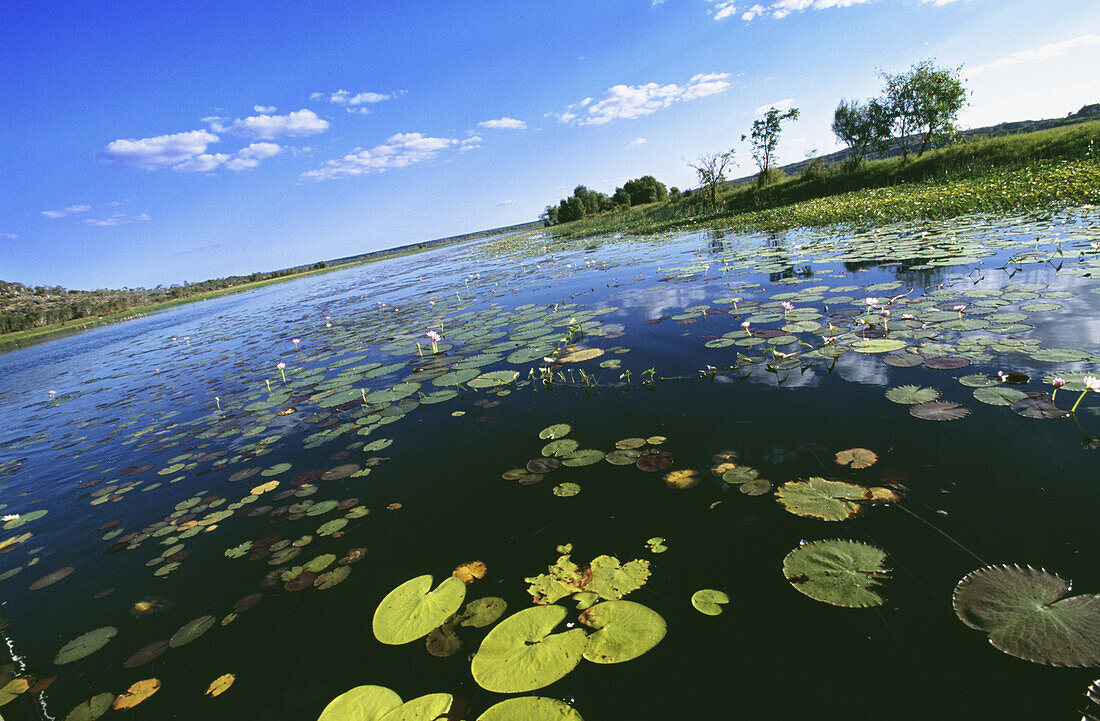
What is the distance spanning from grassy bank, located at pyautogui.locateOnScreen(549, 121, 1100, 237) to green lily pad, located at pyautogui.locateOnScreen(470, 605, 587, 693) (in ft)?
41.7

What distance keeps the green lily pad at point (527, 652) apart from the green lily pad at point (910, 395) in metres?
2.47

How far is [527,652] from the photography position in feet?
4.67

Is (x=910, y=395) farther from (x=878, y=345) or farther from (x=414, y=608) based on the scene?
(x=414, y=608)

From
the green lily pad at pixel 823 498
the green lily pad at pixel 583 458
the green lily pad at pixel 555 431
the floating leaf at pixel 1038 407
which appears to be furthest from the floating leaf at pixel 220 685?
the floating leaf at pixel 1038 407

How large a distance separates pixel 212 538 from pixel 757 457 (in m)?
3.33

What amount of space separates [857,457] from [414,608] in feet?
7.42

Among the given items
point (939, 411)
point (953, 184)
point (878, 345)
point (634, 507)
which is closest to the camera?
point (634, 507)

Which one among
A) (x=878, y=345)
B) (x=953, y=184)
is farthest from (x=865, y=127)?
(x=878, y=345)

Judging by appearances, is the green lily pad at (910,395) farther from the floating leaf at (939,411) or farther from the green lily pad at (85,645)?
the green lily pad at (85,645)

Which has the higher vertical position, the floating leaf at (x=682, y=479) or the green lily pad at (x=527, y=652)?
the floating leaf at (x=682, y=479)

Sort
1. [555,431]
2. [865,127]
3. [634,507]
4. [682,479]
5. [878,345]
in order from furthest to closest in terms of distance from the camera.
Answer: [865,127] → [878,345] → [555,431] → [682,479] → [634,507]

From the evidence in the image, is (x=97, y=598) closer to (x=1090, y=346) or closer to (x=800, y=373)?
(x=800, y=373)

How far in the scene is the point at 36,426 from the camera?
6.19 m

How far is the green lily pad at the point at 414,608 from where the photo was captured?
63.2 inches
